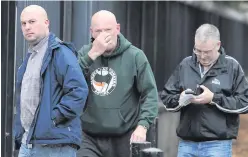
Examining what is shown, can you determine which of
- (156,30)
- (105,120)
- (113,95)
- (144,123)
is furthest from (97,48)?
(156,30)

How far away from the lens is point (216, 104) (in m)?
7.04

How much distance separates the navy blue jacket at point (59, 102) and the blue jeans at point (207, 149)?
1.36 meters

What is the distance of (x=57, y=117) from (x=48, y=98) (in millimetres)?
165

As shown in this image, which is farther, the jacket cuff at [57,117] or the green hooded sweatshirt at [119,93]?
the green hooded sweatshirt at [119,93]

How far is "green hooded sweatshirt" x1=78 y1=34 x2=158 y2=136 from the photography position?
271 inches

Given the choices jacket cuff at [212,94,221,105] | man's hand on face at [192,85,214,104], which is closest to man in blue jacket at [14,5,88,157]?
man's hand on face at [192,85,214,104]

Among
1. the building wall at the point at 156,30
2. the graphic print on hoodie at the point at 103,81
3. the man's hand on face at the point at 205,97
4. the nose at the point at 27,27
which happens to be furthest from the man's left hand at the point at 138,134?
the building wall at the point at 156,30

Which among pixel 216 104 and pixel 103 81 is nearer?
pixel 103 81

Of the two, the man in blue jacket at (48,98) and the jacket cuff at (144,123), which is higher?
the man in blue jacket at (48,98)

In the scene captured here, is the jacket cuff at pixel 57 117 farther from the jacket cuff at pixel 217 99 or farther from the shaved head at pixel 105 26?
the jacket cuff at pixel 217 99

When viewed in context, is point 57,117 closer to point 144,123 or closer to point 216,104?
point 144,123

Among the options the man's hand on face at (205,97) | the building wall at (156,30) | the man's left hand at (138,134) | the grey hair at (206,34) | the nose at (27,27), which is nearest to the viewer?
the nose at (27,27)

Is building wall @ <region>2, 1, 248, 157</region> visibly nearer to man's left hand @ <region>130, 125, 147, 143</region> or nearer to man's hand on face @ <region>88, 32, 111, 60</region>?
man's hand on face @ <region>88, 32, 111, 60</region>

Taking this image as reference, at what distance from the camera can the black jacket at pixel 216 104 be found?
279 inches
